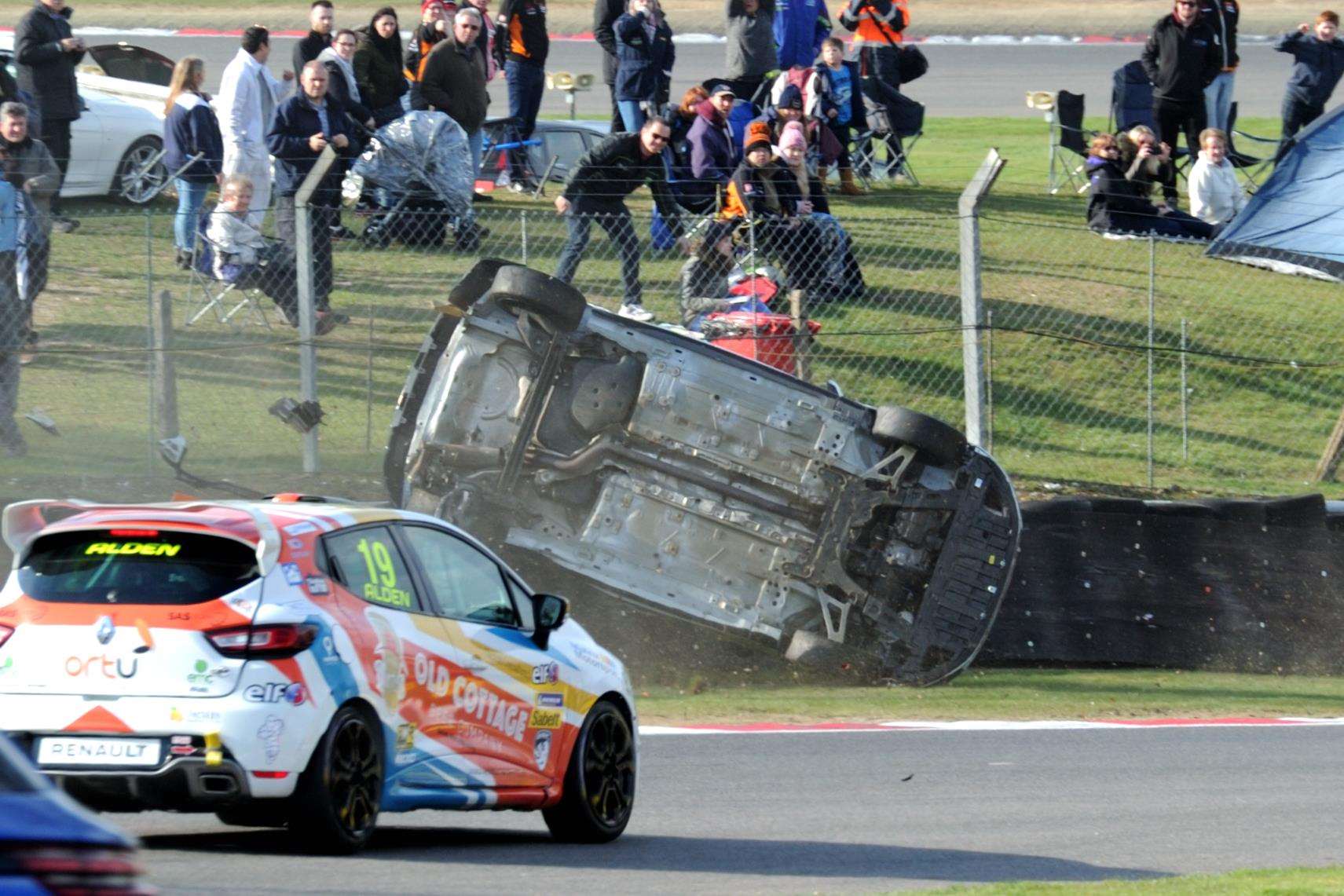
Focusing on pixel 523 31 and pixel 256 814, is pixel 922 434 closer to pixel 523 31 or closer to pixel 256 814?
pixel 256 814

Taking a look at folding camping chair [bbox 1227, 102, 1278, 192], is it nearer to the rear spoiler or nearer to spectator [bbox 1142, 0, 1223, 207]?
spectator [bbox 1142, 0, 1223, 207]

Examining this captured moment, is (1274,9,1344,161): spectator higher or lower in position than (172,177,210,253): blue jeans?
higher

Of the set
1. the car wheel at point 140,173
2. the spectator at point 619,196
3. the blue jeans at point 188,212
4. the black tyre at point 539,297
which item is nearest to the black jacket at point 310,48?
the car wheel at point 140,173

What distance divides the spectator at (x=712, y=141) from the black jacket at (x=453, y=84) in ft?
7.05

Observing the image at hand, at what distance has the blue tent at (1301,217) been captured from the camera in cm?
1958

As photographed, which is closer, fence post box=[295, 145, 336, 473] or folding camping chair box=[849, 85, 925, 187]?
fence post box=[295, 145, 336, 473]

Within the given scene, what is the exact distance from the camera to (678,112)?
18922mm

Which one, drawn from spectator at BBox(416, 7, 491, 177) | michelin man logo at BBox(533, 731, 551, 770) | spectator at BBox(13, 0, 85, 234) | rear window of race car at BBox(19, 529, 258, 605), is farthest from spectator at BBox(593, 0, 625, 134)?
rear window of race car at BBox(19, 529, 258, 605)

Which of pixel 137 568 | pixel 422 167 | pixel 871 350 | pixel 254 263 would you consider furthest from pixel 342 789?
pixel 422 167

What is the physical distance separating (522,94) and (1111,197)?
19.8ft

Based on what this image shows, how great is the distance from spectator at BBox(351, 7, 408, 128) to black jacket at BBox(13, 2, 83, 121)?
8.59 feet

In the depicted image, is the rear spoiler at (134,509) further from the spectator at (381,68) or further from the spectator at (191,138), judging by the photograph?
the spectator at (381,68)

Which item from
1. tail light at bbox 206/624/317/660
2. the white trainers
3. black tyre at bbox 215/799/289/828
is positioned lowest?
black tyre at bbox 215/799/289/828

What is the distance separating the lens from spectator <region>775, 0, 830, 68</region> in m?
22.2
